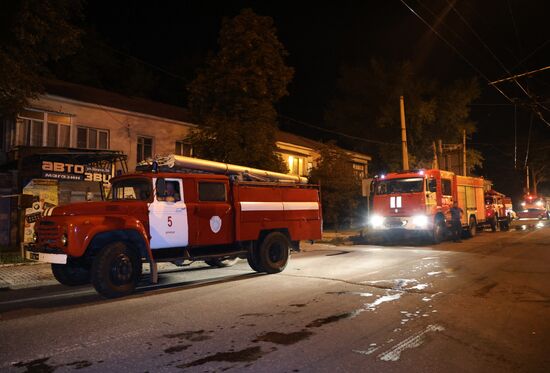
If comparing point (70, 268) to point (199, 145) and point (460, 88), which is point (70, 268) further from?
point (460, 88)

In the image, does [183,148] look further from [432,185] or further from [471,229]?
[471,229]

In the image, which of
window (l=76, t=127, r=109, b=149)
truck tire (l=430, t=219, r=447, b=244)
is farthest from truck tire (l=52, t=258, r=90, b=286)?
truck tire (l=430, t=219, r=447, b=244)

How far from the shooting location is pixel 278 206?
1149 cm

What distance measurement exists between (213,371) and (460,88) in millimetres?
37295

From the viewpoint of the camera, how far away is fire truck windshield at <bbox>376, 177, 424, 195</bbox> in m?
18.5

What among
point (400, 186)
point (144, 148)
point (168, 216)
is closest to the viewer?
point (168, 216)

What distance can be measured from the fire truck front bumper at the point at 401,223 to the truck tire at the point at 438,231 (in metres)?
0.42

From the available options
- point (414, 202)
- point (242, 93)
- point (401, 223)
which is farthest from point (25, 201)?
point (414, 202)

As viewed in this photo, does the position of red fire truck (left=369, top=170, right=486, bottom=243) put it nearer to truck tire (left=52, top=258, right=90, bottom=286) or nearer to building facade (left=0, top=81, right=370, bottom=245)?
building facade (left=0, top=81, right=370, bottom=245)

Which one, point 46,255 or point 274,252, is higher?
point 46,255

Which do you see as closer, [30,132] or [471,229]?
[30,132]

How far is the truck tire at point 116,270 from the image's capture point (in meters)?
8.11

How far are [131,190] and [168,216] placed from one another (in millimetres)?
992

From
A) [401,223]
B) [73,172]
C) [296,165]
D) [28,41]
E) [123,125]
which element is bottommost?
[401,223]
